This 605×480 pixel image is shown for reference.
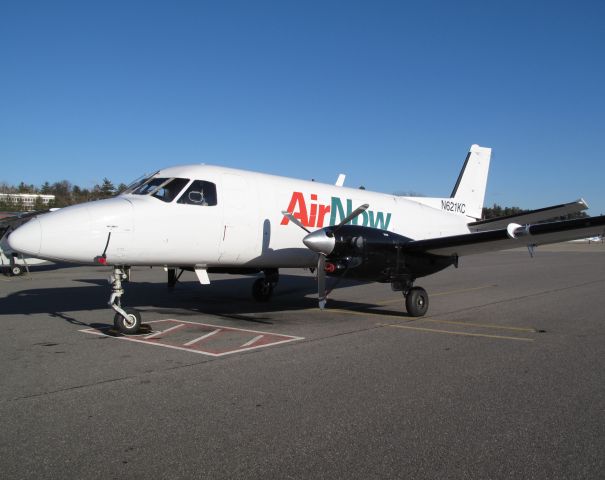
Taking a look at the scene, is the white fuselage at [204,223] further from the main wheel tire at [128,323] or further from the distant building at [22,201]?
the distant building at [22,201]

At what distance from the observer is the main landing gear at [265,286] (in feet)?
44.8

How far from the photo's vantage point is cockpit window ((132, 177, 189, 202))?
9.34 meters

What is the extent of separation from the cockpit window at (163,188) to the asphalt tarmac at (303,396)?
2481 mm

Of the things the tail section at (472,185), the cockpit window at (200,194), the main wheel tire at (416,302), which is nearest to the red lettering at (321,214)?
the main wheel tire at (416,302)

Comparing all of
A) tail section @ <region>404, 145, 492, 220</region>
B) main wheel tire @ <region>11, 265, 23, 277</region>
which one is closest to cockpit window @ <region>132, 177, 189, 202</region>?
tail section @ <region>404, 145, 492, 220</region>

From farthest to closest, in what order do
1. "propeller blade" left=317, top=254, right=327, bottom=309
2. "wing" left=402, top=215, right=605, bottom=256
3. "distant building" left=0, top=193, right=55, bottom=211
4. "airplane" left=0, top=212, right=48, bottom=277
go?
1. "distant building" left=0, top=193, right=55, bottom=211
2. "airplane" left=0, top=212, right=48, bottom=277
3. "propeller blade" left=317, top=254, right=327, bottom=309
4. "wing" left=402, top=215, right=605, bottom=256

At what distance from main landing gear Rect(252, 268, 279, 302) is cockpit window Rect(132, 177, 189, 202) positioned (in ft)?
15.3

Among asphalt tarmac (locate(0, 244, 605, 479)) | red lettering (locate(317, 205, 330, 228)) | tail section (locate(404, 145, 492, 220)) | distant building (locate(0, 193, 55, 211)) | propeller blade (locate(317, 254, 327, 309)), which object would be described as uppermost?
distant building (locate(0, 193, 55, 211))

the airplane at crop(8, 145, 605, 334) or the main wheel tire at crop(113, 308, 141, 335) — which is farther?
the main wheel tire at crop(113, 308, 141, 335)

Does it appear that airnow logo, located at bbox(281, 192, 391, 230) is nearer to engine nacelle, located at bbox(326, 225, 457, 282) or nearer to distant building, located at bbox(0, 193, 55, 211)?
engine nacelle, located at bbox(326, 225, 457, 282)

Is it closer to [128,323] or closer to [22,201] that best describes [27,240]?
[128,323]

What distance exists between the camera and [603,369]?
6652 mm

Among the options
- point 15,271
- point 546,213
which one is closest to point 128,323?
point 546,213

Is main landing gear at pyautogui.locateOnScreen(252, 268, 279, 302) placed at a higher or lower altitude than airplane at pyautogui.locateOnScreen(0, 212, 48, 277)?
lower
